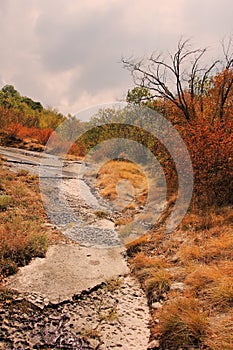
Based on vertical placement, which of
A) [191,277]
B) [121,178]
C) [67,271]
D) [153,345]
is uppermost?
[121,178]

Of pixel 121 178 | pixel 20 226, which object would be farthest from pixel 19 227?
pixel 121 178

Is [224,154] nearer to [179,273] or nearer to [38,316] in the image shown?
[179,273]

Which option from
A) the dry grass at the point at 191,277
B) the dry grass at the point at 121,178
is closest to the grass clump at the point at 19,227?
the dry grass at the point at 191,277

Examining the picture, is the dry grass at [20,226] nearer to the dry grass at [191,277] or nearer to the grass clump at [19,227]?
the grass clump at [19,227]

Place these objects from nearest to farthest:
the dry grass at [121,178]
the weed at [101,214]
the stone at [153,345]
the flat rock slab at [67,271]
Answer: the stone at [153,345]
the flat rock slab at [67,271]
the weed at [101,214]
the dry grass at [121,178]

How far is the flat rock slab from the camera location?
14.1 feet

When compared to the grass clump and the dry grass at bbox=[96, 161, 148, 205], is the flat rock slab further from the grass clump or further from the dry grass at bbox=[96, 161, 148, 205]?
the dry grass at bbox=[96, 161, 148, 205]

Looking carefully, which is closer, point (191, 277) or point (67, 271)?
point (191, 277)

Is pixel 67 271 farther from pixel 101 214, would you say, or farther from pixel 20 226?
pixel 101 214

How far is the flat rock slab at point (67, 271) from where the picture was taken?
4.29 meters

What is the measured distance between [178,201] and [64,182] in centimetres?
574

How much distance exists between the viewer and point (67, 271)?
502 centimetres

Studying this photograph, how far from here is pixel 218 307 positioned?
370 centimetres

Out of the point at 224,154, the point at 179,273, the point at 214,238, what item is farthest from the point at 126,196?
the point at 179,273
